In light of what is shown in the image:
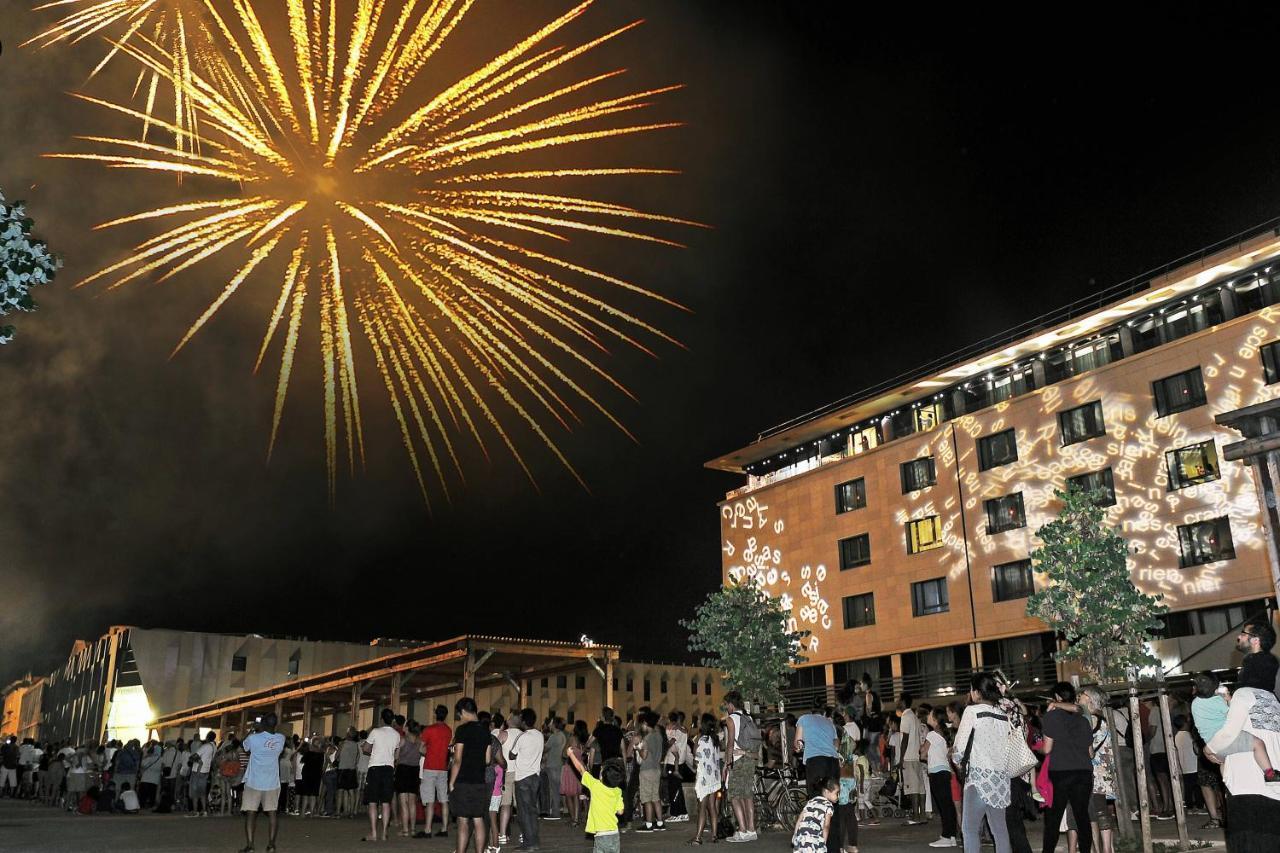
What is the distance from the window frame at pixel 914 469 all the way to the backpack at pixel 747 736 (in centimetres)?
2639

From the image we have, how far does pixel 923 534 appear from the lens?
122 feet

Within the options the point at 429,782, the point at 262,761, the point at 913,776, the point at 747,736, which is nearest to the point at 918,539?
the point at 913,776

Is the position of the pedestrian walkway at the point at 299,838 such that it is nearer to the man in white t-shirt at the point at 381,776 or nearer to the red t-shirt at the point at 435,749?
the man in white t-shirt at the point at 381,776

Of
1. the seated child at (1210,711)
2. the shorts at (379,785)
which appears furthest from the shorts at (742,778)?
the seated child at (1210,711)

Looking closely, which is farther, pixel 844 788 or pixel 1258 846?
pixel 844 788

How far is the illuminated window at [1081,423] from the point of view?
31703mm

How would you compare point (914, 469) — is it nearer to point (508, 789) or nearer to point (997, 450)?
point (997, 450)

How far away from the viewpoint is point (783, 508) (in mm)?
43375

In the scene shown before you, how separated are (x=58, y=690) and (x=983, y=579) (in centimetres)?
7716

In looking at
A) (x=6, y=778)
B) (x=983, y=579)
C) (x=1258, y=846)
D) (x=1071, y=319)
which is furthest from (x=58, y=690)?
(x=1258, y=846)

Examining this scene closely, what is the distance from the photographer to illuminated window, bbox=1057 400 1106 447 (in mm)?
31703

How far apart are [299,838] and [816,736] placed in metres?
8.34

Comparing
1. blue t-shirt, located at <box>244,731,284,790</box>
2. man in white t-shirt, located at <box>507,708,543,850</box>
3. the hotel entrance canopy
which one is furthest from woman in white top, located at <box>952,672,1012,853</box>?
the hotel entrance canopy

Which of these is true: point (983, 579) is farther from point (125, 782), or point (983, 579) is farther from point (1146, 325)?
point (125, 782)
